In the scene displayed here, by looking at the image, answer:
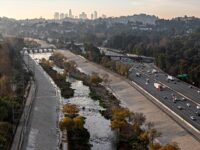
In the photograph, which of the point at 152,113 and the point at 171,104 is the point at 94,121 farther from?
the point at 171,104

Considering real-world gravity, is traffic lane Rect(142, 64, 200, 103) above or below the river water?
below

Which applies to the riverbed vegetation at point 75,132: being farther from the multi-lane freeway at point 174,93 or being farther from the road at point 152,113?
the multi-lane freeway at point 174,93

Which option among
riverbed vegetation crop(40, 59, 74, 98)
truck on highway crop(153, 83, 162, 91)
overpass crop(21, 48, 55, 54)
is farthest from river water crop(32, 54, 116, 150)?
overpass crop(21, 48, 55, 54)

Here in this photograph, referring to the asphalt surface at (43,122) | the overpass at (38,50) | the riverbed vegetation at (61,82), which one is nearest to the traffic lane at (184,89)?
the riverbed vegetation at (61,82)

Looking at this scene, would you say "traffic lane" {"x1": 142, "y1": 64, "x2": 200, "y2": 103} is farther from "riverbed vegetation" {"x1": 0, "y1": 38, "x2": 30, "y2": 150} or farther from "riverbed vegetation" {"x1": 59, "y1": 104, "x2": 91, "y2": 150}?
"riverbed vegetation" {"x1": 0, "y1": 38, "x2": 30, "y2": 150}

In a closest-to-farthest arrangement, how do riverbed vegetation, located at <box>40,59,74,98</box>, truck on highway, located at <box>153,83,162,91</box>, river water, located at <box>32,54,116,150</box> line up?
river water, located at <box>32,54,116,150</box>, riverbed vegetation, located at <box>40,59,74,98</box>, truck on highway, located at <box>153,83,162,91</box>

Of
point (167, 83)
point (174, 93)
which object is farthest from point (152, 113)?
point (167, 83)
